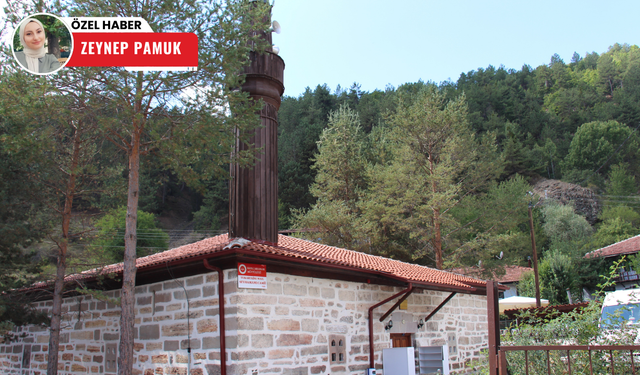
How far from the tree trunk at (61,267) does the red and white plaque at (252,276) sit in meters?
3.37

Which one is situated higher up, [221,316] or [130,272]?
[130,272]

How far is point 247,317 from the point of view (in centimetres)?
634

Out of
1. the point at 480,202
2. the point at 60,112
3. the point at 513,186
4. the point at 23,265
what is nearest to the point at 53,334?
the point at 23,265

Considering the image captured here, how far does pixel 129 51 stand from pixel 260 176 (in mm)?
3134

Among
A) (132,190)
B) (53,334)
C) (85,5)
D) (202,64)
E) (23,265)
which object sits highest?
(85,5)

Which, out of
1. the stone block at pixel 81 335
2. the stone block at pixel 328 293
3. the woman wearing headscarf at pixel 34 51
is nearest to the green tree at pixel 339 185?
the stone block at pixel 328 293

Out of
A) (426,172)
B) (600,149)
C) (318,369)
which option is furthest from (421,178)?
(600,149)

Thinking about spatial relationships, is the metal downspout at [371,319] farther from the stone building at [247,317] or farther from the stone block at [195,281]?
the stone block at [195,281]

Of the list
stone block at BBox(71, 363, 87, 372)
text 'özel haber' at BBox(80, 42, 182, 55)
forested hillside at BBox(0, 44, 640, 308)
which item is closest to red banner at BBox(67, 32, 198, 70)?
text 'özel haber' at BBox(80, 42, 182, 55)

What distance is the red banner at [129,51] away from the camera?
635 cm

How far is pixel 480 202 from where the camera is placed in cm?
2130

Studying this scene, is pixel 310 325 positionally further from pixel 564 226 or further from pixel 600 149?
pixel 600 149

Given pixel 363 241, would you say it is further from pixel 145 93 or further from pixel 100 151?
pixel 145 93

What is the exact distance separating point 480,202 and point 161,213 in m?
33.7
